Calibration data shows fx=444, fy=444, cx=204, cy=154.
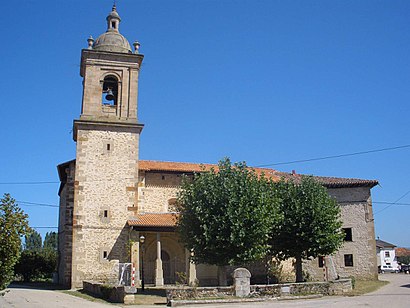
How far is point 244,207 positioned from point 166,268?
389 inches

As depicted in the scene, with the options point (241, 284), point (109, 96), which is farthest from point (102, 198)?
point (241, 284)

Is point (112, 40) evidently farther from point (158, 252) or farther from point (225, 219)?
point (225, 219)

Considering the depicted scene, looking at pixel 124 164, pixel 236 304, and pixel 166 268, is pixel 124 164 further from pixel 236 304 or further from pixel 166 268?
pixel 236 304

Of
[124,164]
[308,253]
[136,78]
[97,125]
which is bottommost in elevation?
[308,253]

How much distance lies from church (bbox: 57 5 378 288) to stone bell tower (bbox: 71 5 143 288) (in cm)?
6

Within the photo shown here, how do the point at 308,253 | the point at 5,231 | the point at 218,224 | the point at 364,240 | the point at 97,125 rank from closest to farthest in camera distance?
the point at 5,231 < the point at 218,224 < the point at 308,253 < the point at 97,125 < the point at 364,240

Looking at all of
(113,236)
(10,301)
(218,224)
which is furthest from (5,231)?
(113,236)

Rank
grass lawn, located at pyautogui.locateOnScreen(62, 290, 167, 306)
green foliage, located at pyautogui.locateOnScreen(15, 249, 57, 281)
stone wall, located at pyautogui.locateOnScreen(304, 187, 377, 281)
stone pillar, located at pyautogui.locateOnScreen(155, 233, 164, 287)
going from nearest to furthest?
grass lawn, located at pyautogui.locateOnScreen(62, 290, 167, 306) < stone pillar, located at pyautogui.locateOnScreen(155, 233, 164, 287) < stone wall, located at pyautogui.locateOnScreen(304, 187, 377, 281) < green foliage, located at pyautogui.locateOnScreen(15, 249, 57, 281)

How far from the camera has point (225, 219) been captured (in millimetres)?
25000

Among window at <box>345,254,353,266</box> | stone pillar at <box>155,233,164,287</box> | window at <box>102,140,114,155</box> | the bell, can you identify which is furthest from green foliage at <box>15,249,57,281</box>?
window at <box>345,254,353,266</box>

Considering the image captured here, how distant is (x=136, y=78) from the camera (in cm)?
3300

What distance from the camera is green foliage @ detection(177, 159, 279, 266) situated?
2481 centimetres

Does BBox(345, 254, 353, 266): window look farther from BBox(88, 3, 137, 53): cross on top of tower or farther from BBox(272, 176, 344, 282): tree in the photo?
BBox(88, 3, 137, 53): cross on top of tower

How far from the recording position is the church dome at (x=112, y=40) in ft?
109
